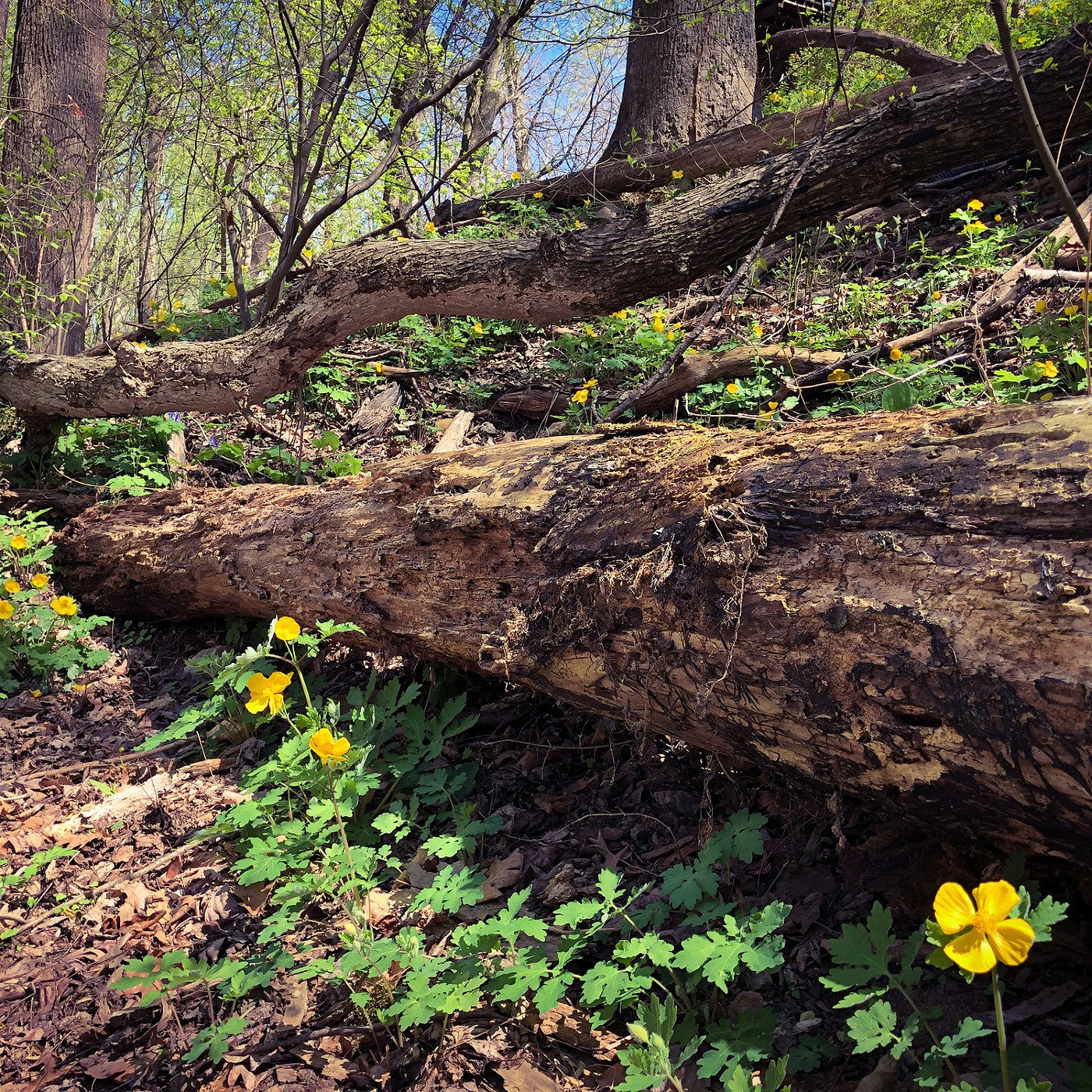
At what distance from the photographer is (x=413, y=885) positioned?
7.53 ft

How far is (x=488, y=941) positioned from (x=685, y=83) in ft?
27.0

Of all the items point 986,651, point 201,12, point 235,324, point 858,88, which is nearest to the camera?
point 986,651

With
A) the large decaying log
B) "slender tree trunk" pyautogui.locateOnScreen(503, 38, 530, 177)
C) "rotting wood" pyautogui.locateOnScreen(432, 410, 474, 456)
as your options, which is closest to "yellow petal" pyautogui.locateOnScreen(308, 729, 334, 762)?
the large decaying log

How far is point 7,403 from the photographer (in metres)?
5.38

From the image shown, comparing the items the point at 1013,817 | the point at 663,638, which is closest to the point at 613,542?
the point at 663,638

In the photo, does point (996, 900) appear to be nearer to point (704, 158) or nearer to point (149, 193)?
point (704, 158)

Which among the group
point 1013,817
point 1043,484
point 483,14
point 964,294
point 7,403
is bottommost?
point 1013,817

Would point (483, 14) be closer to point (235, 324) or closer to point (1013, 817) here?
point (235, 324)

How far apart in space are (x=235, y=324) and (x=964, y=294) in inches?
229

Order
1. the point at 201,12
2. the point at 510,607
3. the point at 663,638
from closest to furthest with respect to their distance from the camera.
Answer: the point at 663,638
the point at 510,607
the point at 201,12

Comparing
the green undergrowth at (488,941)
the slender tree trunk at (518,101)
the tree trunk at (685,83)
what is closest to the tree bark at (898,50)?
the tree trunk at (685,83)

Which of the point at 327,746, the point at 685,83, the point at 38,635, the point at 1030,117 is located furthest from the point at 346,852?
the point at 685,83

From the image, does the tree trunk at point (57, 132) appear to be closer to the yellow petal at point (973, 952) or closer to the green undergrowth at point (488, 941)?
the green undergrowth at point (488, 941)

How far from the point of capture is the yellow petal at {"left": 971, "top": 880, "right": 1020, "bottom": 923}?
41.8 inches
